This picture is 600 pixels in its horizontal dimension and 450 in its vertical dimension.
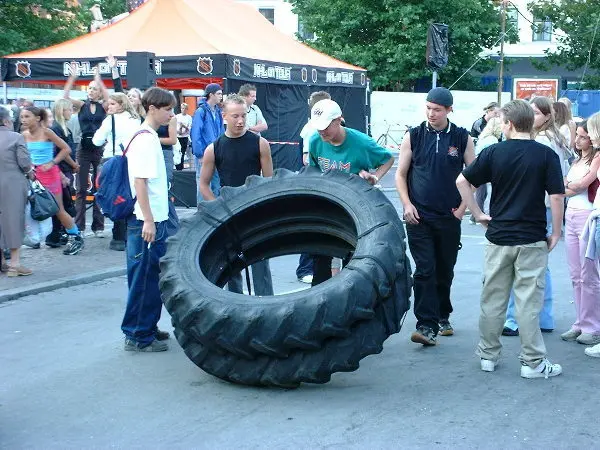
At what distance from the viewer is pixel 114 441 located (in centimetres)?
502

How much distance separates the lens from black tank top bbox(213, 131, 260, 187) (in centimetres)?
754

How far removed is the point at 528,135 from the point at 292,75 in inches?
623

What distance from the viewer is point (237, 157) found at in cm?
753

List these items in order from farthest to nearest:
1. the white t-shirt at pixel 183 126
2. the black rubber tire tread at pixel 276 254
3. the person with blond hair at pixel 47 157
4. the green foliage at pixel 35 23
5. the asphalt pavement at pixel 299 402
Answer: the green foliage at pixel 35 23
the white t-shirt at pixel 183 126
the person with blond hair at pixel 47 157
the black rubber tire tread at pixel 276 254
the asphalt pavement at pixel 299 402

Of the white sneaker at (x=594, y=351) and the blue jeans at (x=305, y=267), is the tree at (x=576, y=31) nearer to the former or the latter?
the blue jeans at (x=305, y=267)

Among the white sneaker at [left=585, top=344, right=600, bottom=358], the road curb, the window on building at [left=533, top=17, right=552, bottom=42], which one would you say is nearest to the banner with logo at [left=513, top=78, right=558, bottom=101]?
the window on building at [left=533, top=17, right=552, bottom=42]

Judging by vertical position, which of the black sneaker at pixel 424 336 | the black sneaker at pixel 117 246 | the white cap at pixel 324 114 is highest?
the white cap at pixel 324 114

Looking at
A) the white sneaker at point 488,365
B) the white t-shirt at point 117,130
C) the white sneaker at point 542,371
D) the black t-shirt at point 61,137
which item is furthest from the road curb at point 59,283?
the white sneaker at point 542,371

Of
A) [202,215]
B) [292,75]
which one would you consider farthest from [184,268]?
[292,75]

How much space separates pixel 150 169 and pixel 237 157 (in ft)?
3.28

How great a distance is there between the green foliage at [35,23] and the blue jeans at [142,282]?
3734 centimetres

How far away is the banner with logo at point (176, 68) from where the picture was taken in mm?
17969

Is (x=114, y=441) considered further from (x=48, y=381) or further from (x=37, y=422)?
(x=48, y=381)

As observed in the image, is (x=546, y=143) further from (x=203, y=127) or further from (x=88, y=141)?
(x=88, y=141)
